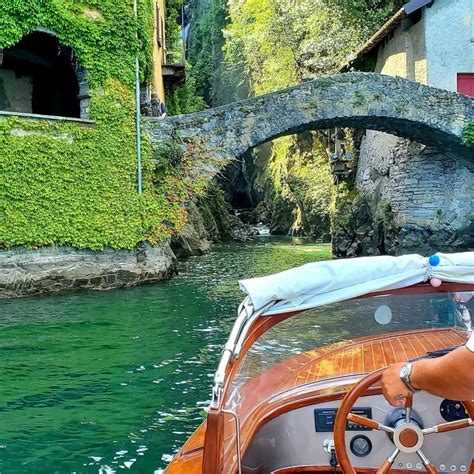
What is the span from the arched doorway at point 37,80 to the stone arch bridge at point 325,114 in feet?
13.8

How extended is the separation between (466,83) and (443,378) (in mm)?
17471

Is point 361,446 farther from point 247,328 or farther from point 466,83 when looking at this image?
point 466,83

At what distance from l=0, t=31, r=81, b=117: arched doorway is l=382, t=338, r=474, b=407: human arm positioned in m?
14.1

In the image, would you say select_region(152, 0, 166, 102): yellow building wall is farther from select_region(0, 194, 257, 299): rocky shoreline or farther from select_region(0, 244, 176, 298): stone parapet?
select_region(0, 244, 176, 298): stone parapet

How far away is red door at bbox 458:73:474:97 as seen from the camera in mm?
17219

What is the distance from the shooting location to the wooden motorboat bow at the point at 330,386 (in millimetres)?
2301

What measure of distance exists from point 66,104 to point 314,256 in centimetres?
884

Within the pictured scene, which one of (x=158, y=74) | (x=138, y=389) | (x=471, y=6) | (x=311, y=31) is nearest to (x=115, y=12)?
(x=158, y=74)

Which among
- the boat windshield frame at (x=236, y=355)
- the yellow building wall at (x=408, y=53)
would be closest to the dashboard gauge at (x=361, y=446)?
the boat windshield frame at (x=236, y=355)

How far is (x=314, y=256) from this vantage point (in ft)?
62.8

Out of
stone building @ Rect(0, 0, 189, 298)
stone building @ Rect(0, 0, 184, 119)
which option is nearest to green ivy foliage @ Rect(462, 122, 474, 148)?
stone building @ Rect(0, 0, 189, 298)

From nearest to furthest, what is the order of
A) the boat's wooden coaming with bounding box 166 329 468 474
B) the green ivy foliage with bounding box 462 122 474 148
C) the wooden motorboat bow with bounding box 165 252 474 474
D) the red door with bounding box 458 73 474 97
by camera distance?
the wooden motorboat bow with bounding box 165 252 474 474 → the boat's wooden coaming with bounding box 166 329 468 474 → the green ivy foliage with bounding box 462 122 474 148 → the red door with bounding box 458 73 474 97

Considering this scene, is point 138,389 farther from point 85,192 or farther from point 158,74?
point 158,74

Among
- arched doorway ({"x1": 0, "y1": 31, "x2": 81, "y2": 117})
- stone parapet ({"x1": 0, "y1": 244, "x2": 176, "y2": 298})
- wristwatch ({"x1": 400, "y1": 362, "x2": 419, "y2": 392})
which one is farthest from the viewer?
arched doorway ({"x1": 0, "y1": 31, "x2": 81, "y2": 117})
